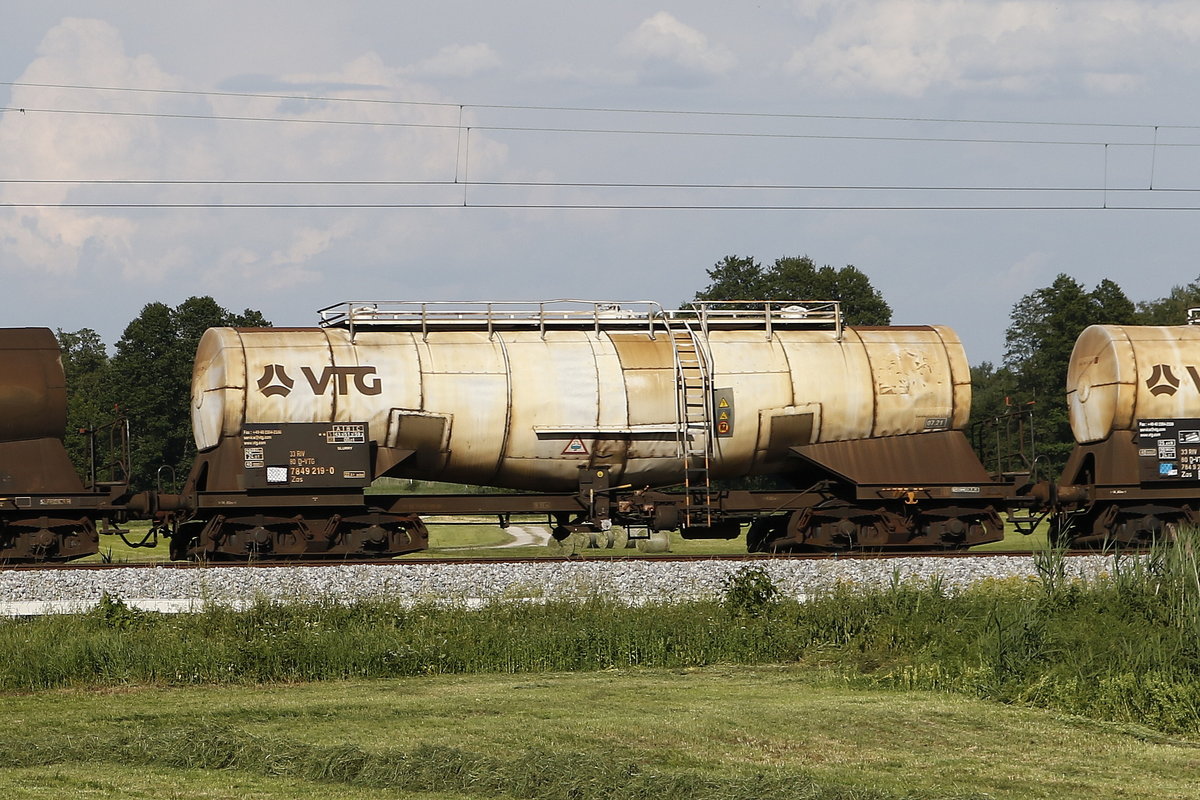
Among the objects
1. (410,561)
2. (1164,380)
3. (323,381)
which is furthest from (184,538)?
(1164,380)

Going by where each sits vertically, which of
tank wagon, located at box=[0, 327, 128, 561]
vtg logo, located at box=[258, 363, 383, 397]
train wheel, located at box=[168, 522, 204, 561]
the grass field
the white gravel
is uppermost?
vtg logo, located at box=[258, 363, 383, 397]

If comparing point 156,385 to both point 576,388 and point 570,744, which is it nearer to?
point 576,388

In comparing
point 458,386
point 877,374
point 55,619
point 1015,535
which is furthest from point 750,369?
point 1015,535

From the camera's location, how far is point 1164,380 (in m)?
23.7

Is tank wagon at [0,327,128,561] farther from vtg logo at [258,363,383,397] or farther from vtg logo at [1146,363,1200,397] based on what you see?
vtg logo at [1146,363,1200,397]

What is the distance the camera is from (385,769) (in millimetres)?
9438

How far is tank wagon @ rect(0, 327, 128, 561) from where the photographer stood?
21.6 meters

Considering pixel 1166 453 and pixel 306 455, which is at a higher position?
pixel 306 455

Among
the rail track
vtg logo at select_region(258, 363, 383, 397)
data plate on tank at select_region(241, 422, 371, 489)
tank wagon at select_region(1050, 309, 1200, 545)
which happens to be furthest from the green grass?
tank wagon at select_region(1050, 309, 1200, 545)

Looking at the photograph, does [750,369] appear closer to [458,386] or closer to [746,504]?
[746,504]

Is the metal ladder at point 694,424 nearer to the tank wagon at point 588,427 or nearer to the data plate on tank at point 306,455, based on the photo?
the tank wagon at point 588,427

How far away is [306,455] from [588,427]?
4519 mm

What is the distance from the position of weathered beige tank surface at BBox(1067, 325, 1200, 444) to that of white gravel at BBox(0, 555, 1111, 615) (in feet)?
12.2

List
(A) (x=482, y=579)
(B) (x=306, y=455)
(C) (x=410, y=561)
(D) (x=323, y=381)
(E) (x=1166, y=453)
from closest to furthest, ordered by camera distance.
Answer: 1. (A) (x=482, y=579)
2. (C) (x=410, y=561)
3. (B) (x=306, y=455)
4. (D) (x=323, y=381)
5. (E) (x=1166, y=453)
